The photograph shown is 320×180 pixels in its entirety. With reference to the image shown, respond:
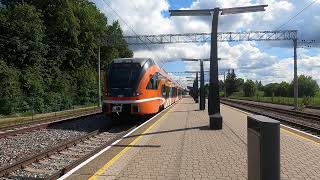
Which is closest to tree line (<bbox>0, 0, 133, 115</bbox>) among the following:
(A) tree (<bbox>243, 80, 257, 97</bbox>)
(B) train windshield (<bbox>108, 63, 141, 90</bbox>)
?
(B) train windshield (<bbox>108, 63, 141, 90</bbox>)

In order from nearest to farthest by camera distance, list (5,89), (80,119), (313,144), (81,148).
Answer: (313,144) → (81,148) → (80,119) → (5,89)

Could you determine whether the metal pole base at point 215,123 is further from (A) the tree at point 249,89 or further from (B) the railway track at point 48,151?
(A) the tree at point 249,89

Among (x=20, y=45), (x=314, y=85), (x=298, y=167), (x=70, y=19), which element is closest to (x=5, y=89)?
(x=20, y=45)

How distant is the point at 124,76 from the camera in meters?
21.6

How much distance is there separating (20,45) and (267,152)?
41989mm

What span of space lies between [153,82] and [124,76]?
234 cm

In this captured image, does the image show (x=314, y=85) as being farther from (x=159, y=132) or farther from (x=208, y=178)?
(x=208, y=178)

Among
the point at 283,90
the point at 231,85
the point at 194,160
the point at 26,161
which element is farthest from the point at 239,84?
the point at 194,160

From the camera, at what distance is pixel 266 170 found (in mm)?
4938

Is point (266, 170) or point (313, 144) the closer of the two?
point (266, 170)

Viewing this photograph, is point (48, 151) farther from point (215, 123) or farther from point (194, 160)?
point (215, 123)

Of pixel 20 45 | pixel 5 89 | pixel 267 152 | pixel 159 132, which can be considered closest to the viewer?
pixel 267 152

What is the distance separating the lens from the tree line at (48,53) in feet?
130

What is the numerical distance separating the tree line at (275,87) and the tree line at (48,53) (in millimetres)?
48489
